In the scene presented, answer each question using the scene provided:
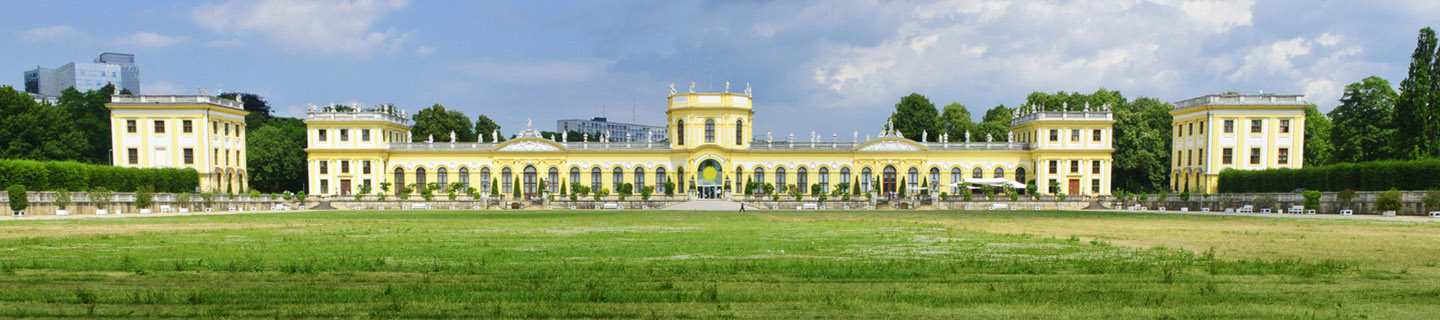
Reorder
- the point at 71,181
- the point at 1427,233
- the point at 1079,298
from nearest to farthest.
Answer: the point at 1079,298 → the point at 1427,233 → the point at 71,181

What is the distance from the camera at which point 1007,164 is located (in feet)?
213

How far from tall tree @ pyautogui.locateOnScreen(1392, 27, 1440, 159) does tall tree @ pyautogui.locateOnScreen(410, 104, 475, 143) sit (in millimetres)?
66006

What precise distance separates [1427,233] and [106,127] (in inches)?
2977

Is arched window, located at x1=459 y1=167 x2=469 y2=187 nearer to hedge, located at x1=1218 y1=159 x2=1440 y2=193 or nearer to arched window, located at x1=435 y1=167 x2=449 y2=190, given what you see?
arched window, located at x1=435 y1=167 x2=449 y2=190

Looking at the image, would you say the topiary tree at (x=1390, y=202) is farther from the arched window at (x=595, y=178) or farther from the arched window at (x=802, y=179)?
the arched window at (x=595, y=178)

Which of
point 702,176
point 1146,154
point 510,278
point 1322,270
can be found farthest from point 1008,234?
point 1146,154

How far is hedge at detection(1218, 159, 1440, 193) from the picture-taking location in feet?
130

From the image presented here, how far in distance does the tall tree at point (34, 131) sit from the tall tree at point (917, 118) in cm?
6039

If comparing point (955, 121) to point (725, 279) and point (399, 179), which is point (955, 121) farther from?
point (725, 279)

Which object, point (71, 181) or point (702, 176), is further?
point (702, 176)

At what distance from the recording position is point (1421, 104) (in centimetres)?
4366

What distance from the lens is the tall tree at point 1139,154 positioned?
65500 mm

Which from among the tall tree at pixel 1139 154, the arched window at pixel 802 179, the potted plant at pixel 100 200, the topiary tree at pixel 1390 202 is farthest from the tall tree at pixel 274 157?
the topiary tree at pixel 1390 202

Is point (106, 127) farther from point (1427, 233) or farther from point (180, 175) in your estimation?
point (1427, 233)
